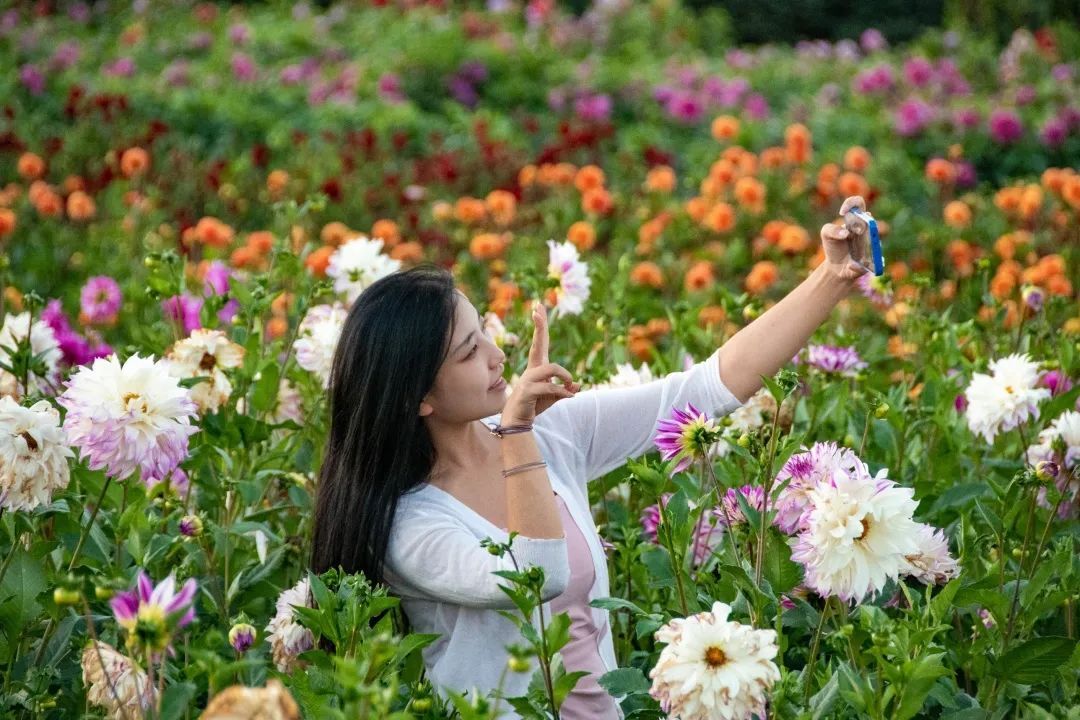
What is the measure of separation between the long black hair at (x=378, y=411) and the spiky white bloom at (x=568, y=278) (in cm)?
70

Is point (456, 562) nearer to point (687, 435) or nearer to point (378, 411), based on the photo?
point (378, 411)

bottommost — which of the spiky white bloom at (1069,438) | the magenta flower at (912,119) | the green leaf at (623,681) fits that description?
the magenta flower at (912,119)

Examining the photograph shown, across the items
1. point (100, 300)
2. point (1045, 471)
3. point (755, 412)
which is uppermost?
point (1045, 471)

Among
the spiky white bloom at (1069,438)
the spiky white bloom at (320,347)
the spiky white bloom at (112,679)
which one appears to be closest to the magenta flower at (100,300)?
the spiky white bloom at (320,347)

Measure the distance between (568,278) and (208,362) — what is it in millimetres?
692

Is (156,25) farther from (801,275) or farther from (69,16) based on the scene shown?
(801,275)

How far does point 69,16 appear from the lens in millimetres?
11461

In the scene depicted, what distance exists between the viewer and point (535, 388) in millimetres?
1679

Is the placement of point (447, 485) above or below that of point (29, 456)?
below

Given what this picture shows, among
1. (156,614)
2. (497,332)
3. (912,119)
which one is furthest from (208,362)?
(912,119)

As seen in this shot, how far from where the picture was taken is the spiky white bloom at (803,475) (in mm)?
1595

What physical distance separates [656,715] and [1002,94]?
7.29 metres

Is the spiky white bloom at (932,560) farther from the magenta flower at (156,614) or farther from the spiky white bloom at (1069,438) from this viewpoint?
the magenta flower at (156,614)

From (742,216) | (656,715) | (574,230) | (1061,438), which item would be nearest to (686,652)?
(656,715)
